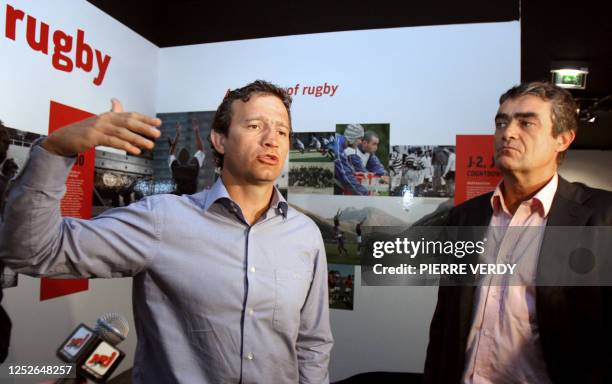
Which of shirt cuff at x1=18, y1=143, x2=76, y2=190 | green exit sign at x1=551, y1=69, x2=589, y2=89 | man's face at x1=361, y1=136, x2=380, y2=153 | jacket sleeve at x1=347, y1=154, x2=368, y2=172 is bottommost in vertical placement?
shirt cuff at x1=18, y1=143, x2=76, y2=190

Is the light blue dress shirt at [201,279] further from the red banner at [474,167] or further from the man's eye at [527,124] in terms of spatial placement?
the red banner at [474,167]

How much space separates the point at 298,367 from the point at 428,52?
270 cm

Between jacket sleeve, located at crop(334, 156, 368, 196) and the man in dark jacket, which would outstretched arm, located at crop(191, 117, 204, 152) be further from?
the man in dark jacket

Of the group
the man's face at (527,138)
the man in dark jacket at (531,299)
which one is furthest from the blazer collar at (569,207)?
the man's face at (527,138)

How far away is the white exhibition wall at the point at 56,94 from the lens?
250 centimetres

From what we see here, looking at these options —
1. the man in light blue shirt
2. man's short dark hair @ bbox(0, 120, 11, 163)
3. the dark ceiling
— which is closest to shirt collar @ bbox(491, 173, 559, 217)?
the man in light blue shirt

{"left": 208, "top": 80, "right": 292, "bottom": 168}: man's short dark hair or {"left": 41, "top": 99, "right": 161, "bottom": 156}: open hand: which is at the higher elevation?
{"left": 208, "top": 80, "right": 292, "bottom": 168}: man's short dark hair

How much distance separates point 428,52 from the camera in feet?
10.7

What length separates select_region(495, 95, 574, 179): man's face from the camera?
172cm

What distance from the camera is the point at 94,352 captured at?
3.73ft

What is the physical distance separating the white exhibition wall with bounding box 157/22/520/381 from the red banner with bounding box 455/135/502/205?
88mm

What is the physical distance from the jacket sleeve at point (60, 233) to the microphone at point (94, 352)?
0.18 m

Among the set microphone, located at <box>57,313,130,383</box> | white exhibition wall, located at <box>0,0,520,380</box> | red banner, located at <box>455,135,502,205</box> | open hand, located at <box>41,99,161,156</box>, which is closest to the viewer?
open hand, located at <box>41,99,161,156</box>

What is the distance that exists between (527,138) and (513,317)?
2.50 feet
